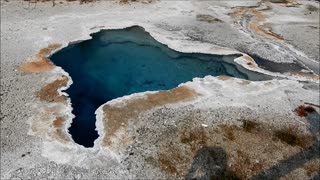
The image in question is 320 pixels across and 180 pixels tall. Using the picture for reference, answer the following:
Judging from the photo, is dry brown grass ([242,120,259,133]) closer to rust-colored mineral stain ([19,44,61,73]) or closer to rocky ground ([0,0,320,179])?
rocky ground ([0,0,320,179])

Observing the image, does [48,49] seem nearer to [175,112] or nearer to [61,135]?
[61,135]

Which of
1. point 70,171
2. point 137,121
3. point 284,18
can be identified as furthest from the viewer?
point 284,18

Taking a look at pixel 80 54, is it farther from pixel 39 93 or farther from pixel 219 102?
pixel 219 102

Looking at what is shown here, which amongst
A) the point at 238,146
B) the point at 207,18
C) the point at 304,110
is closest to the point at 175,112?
the point at 238,146

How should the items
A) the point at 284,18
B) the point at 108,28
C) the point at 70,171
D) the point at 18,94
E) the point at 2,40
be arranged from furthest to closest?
the point at 284,18 → the point at 108,28 → the point at 2,40 → the point at 18,94 → the point at 70,171

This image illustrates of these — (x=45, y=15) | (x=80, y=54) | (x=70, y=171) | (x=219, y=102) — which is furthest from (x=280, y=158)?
(x=45, y=15)
